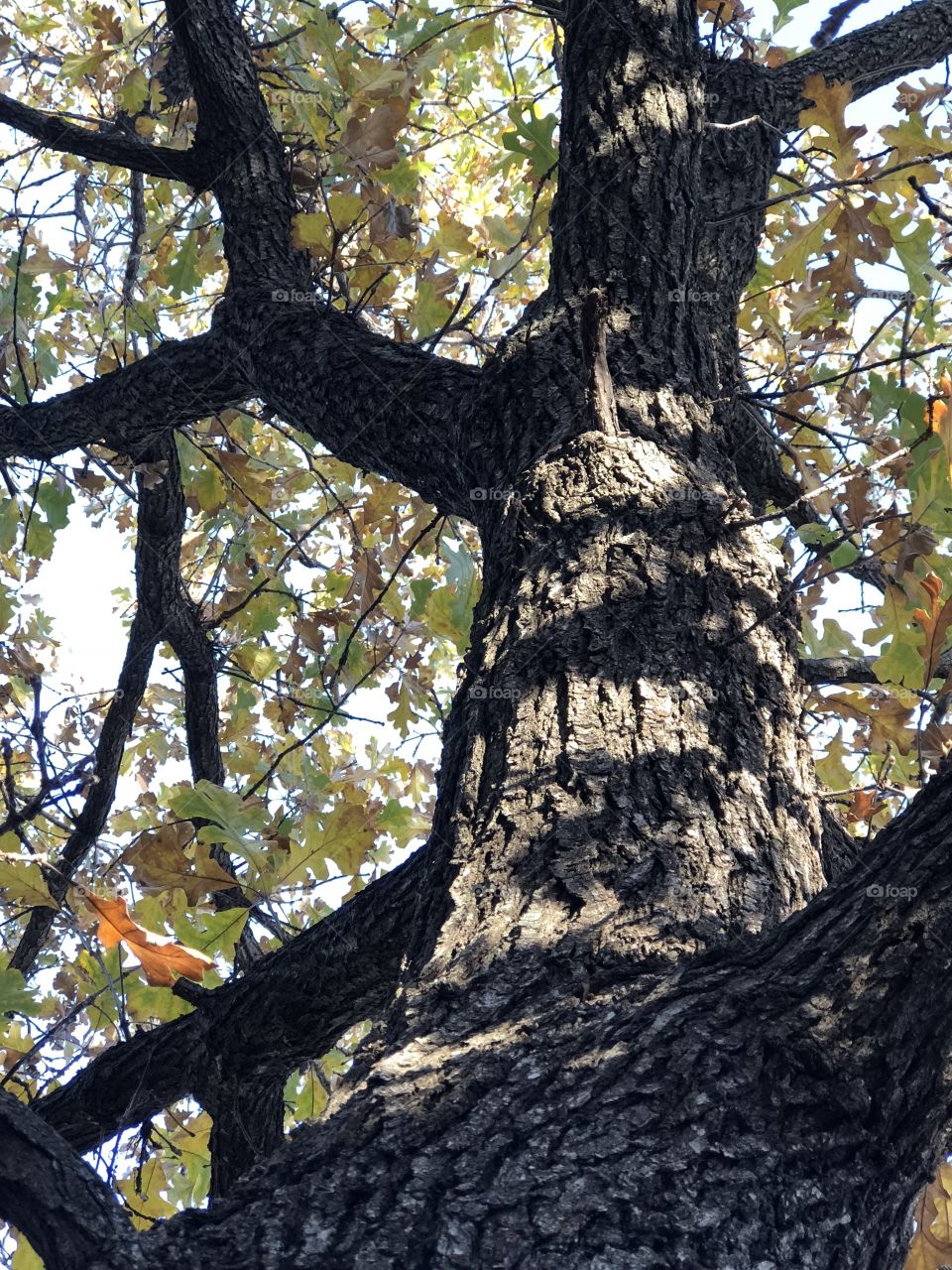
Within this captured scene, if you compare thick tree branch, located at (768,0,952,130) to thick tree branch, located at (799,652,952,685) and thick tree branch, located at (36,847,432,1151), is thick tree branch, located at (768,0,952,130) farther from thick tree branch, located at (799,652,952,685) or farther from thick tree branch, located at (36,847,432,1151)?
thick tree branch, located at (36,847,432,1151)

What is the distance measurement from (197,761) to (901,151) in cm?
298

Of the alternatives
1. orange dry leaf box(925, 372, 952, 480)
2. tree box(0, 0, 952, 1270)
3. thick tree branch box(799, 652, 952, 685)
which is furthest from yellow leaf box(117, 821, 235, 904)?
orange dry leaf box(925, 372, 952, 480)

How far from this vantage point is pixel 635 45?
99.7 inches

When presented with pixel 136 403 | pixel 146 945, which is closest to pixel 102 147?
pixel 136 403

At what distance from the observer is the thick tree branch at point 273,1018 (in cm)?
215

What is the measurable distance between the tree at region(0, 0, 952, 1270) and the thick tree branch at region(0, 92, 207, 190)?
11 mm

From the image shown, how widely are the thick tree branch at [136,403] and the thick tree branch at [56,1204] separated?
2.06m

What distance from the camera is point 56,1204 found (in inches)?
37.8

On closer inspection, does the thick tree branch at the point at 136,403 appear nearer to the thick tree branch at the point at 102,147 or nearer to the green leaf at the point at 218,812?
the thick tree branch at the point at 102,147

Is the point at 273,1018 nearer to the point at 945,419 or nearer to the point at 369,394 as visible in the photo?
the point at 369,394

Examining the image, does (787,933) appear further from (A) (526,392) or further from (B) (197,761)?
(B) (197,761)

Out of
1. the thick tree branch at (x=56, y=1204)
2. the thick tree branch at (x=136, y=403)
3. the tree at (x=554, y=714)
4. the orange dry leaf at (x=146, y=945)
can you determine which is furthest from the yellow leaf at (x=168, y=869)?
the thick tree branch at (x=136, y=403)

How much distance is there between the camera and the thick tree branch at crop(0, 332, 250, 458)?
2.87m

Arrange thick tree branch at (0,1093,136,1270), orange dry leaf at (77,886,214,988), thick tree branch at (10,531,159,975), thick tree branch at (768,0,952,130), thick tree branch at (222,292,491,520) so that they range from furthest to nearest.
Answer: thick tree branch at (10,531,159,975) → thick tree branch at (768,0,952,130) → thick tree branch at (222,292,491,520) → orange dry leaf at (77,886,214,988) → thick tree branch at (0,1093,136,1270)
